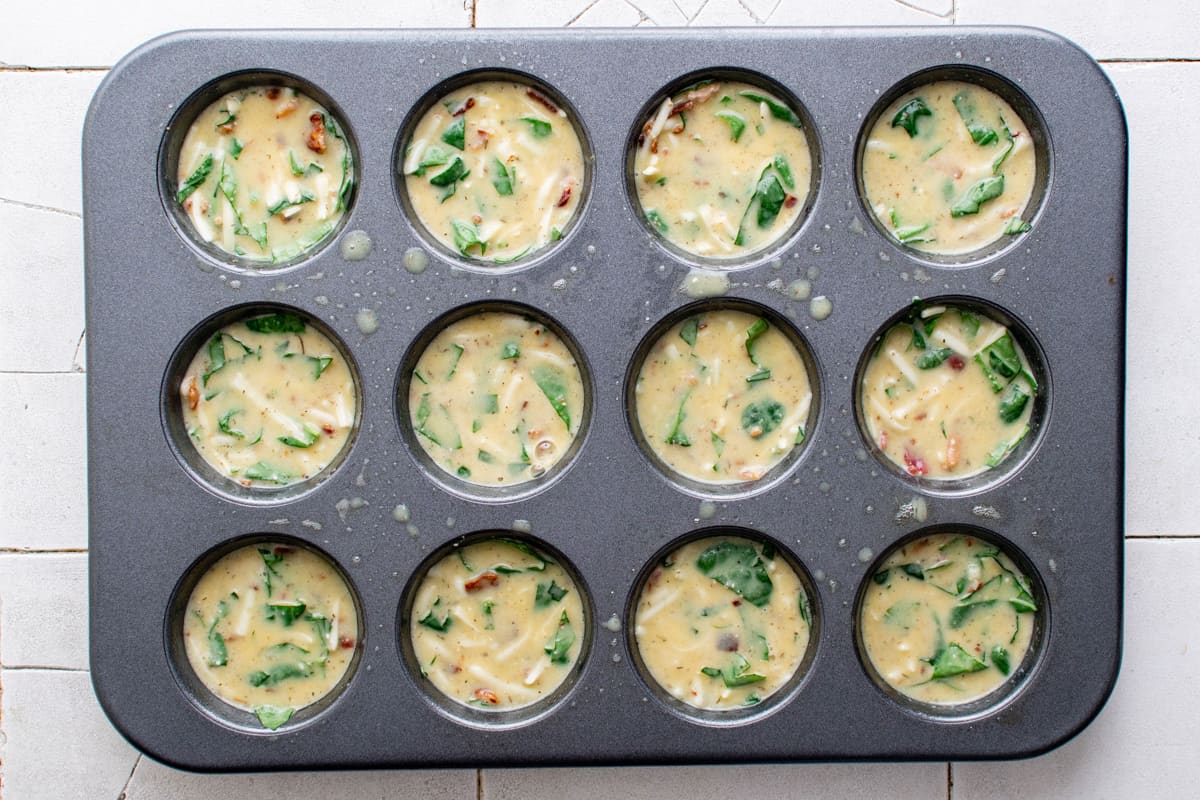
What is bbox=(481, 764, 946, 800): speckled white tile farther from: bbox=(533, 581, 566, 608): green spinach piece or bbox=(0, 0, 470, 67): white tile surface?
bbox=(0, 0, 470, 67): white tile surface

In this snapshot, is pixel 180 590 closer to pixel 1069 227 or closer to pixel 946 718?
Answer: pixel 946 718

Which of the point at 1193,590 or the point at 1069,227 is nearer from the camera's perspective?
the point at 1069,227

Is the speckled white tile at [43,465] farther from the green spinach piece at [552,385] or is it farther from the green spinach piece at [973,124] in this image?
the green spinach piece at [973,124]

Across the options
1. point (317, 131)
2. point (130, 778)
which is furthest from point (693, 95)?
point (130, 778)

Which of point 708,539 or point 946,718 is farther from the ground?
point 708,539

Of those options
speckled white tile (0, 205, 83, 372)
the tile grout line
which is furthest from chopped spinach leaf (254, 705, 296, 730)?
speckled white tile (0, 205, 83, 372)

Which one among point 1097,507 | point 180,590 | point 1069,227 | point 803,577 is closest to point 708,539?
point 803,577
